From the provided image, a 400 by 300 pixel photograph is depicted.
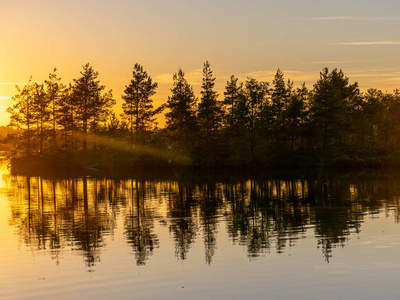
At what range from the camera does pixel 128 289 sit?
17.3 meters

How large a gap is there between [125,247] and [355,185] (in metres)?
38.9

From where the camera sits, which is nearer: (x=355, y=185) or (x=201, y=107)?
(x=355, y=185)

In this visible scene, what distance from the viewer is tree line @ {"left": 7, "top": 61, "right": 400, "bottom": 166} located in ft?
334

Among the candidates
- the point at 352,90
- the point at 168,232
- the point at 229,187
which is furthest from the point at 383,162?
the point at 168,232

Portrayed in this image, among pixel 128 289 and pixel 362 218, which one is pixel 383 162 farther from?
pixel 128 289

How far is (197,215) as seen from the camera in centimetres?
3488

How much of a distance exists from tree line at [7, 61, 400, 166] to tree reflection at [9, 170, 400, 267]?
150 feet

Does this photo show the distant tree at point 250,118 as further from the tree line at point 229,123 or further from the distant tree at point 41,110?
the distant tree at point 41,110

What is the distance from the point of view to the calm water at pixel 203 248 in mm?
17234

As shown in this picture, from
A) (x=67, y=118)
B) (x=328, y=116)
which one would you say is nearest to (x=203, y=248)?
(x=328, y=116)

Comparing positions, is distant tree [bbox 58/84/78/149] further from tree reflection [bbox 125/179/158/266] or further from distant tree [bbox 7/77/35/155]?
tree reflection [bbox 125/179/158/266]

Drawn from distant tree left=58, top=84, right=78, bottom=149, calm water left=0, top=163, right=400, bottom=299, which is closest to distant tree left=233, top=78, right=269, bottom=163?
distant tree left=58, top=84, right=78, bottom=149

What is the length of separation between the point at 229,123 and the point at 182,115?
10.9 meters

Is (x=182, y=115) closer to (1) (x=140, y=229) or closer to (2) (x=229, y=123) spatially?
(2) (x=229, y=123)
